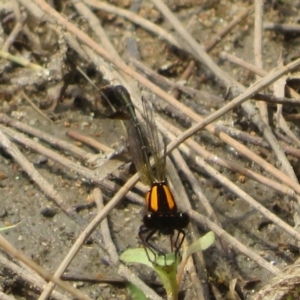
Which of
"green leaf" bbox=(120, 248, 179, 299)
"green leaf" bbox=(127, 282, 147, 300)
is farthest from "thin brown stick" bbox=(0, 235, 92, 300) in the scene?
"green leaf" bbox=(120, 248, 179, 299)

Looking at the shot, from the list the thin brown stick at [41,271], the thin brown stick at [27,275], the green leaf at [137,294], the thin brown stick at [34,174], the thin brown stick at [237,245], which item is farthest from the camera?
the thin brown stick at [34,174]

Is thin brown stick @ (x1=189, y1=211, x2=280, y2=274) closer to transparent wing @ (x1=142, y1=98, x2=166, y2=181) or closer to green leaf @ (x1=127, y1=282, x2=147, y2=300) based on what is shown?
transparent wing @ (x1=142, y1=98, x2=166, y2=181)

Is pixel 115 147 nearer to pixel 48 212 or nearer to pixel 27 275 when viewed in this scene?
pixel 48 212

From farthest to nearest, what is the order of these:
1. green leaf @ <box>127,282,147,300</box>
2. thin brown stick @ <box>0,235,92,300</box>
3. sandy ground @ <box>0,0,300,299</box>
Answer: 1. sandy ground @ <box>0,0,300,299</box>
2. green leaf @ <box>127,282,147,300</box>
3. thin brown stick @ <box>0,235,92,300</box>

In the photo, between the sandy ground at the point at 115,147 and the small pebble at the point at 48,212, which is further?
the small pebble at the point at 48,212

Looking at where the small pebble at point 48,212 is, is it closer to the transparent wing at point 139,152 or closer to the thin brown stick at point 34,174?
the thin brown stick at point 34,174

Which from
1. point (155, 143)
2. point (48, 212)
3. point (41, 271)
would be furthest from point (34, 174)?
point (41, 271)

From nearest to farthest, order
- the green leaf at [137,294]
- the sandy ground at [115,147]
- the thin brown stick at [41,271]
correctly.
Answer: the thin brown stick at [41,271], the green leaf at [137,294], the sandy ground at [115,147]

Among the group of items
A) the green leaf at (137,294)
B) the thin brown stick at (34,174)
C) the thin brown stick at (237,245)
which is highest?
the thin brown stick at (34,174)

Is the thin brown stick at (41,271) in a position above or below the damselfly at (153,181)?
below

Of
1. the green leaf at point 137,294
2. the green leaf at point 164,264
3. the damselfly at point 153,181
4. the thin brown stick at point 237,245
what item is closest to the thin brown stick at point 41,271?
the green leaf at point 137,294
